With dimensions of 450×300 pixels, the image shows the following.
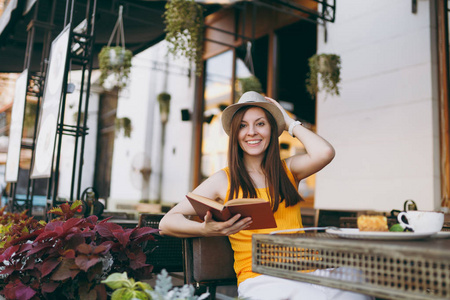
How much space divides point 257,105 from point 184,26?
3045mm

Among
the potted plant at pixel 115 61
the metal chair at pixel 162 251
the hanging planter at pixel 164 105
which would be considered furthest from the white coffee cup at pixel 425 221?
the hanging planter at pixel 164 105

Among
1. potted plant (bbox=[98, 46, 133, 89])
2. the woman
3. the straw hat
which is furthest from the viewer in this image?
potted plant (bbox=[98, 46, 133, 89])

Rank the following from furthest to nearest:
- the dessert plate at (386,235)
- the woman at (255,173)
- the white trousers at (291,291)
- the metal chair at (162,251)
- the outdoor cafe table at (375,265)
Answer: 1. the metal chair at (162,251)
2. the woman at (255,173)
3. the white trousers at (291,291)
4. the dessert plate at (386,235)
5. the outdoor cafe table at (375,265)

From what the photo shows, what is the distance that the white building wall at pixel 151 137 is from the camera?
8.73 m

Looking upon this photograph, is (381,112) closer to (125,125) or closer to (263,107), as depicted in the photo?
(263,107)

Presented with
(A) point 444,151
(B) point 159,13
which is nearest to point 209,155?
(B) point 159,13

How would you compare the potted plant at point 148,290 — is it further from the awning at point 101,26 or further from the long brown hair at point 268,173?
the awning at point 101,26

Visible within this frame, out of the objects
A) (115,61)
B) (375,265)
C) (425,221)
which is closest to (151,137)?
(115,61)

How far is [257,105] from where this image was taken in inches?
64.4

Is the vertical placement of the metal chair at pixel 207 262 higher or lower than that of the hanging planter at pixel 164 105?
lower

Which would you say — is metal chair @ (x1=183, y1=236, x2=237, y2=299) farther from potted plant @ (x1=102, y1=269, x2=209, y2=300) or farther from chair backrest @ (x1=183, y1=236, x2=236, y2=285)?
potted plant @ (x1=102, y1=269, x2=209, y2=300)

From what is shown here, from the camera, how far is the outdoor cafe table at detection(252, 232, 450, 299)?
0.75 m

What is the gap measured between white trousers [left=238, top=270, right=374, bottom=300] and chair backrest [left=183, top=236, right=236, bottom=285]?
0.20 meters

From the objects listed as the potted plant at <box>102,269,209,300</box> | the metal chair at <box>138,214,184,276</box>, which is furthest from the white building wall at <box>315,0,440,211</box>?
the potted plant at <box>102,269,209,300</box>
